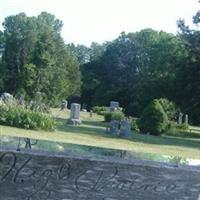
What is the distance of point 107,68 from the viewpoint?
8981 centimetres

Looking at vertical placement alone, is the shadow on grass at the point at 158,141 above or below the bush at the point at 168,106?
below

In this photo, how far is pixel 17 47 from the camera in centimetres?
6981

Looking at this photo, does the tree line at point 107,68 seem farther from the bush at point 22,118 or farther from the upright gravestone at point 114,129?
the bush at point 22,118

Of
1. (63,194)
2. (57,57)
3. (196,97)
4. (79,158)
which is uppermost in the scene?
(57,57)

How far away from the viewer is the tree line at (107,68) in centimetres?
4116

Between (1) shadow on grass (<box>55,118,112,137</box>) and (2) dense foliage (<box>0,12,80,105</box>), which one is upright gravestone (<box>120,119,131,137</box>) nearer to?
(1) shadow on grass (<box>55,118,112,137</box>)

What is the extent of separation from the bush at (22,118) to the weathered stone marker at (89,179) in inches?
586

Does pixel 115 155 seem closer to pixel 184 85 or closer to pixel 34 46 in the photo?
pixel 184 85

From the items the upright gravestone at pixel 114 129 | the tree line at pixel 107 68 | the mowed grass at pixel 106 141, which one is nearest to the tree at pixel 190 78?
the tree line at pixel 107 68

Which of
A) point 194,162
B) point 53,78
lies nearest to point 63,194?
point 194,162

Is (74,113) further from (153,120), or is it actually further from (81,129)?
(153,120)

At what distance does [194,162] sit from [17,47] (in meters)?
60.6

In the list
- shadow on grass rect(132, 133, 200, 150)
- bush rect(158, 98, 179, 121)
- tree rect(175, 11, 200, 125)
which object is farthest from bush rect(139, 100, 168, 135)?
bush rect(158, 98, 179, 121)

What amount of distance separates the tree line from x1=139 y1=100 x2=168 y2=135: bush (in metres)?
6.78
